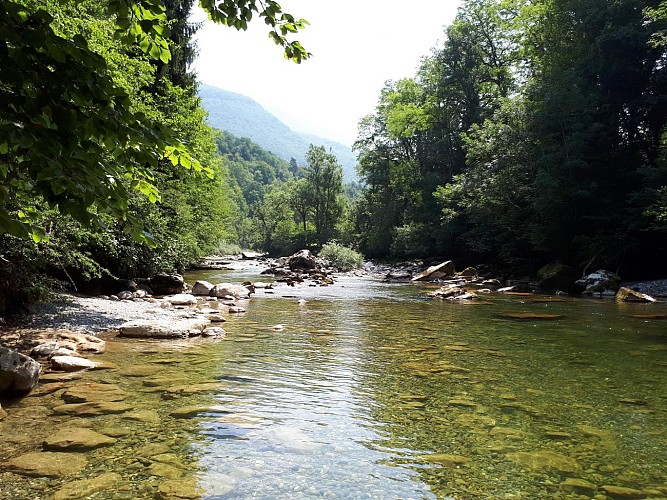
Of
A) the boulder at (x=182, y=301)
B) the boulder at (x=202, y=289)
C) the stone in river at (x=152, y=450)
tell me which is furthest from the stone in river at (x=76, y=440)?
the boulder at (x=202, y=289)

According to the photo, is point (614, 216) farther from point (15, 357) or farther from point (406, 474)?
point (15, 357)

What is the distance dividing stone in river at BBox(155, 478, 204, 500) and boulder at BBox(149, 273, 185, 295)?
14.9 meters

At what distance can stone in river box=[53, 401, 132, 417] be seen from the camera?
4801 mm

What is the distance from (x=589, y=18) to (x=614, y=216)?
41.4 ft

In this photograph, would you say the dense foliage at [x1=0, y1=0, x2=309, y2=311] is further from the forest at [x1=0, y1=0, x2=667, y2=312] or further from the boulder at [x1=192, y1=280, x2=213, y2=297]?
the boulder at [x1=192, y1=280, x2=213, y2=297]

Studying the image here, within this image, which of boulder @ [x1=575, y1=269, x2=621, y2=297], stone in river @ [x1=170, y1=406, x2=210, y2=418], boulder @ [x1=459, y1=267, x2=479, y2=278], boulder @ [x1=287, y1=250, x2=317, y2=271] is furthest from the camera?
boulder @ [x1=287, y1=250, x2=317, y2=271]

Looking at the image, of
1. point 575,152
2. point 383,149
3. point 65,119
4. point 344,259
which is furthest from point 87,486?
point 383,149

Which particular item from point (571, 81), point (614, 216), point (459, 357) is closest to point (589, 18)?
point (571, 81)

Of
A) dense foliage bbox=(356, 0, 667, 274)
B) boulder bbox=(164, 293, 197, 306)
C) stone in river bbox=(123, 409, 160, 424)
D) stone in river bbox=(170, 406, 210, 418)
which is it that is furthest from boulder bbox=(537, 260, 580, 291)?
stone in river bbox=(123, 409, 160, 424)

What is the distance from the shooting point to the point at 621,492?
347 cm

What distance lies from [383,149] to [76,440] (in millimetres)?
54508

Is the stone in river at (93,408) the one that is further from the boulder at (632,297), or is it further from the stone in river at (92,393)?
the boulder at (632,297)

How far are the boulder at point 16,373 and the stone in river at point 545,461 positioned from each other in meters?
5.29

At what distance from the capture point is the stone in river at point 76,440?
3936mm
